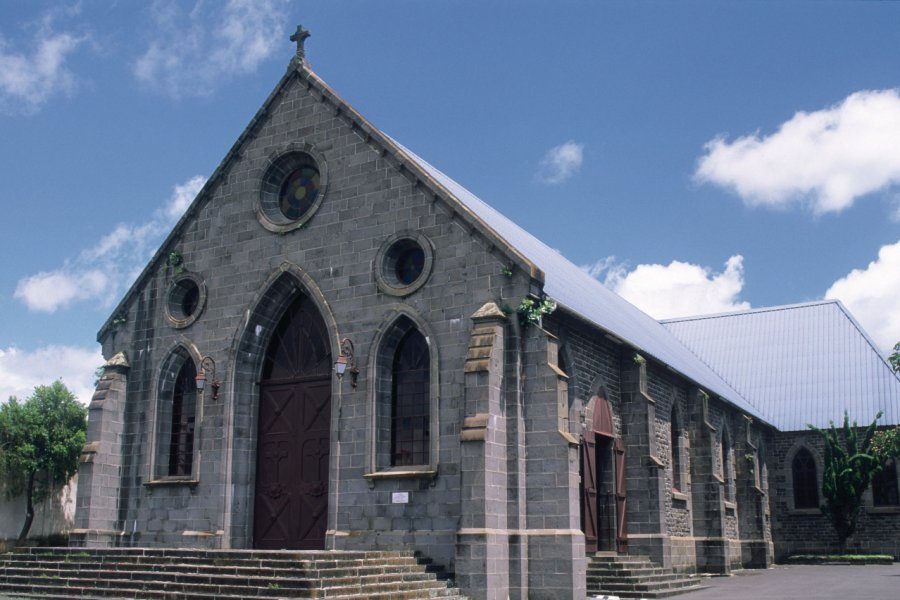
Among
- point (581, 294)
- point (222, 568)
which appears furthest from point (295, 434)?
point (581, 294)

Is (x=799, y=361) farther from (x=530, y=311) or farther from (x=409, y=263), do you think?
(x=530, y=311)

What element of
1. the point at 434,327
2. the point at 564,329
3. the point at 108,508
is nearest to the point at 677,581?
the point at 564,329

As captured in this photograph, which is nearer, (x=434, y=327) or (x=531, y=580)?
(x=531, y=580)

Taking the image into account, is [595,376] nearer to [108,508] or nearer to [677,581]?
[677,581]

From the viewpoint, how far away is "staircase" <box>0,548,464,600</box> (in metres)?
16.1

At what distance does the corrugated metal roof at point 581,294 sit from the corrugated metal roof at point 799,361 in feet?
6.96

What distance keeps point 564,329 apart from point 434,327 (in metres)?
3.68

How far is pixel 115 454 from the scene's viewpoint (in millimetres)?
24891

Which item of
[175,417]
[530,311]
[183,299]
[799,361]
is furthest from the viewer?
[799,361]

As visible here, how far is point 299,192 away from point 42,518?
998 inches

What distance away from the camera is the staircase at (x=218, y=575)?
52.8 ft

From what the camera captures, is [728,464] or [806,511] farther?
[806,511]

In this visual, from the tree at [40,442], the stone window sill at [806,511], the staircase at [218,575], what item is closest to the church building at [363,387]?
the staircase at [218,575]

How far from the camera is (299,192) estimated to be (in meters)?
24.6
